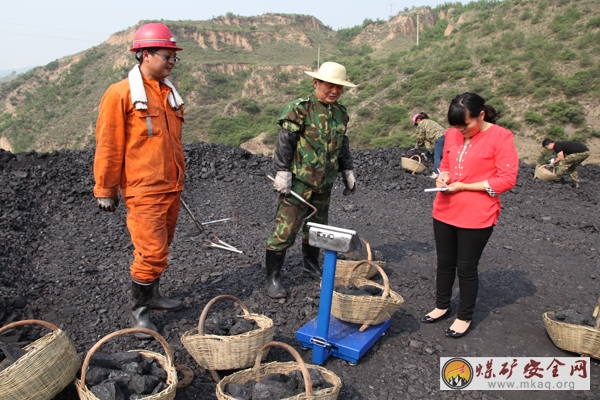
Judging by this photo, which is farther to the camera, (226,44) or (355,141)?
(226,44)

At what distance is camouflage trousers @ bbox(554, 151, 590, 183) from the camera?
10.1 metres

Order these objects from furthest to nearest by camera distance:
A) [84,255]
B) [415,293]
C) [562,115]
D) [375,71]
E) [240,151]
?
[375,71], [562,115], [240,151], [84,255], [415,293]

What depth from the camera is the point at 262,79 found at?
183ft

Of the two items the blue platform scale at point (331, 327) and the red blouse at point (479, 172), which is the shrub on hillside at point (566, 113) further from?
the blue platform scale at point (331, 327)

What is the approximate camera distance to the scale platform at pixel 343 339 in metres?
3.01

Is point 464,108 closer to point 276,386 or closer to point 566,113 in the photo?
point 276,386

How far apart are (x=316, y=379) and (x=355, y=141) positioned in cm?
2473

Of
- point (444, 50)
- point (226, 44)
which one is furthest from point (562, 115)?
point (226, 44)

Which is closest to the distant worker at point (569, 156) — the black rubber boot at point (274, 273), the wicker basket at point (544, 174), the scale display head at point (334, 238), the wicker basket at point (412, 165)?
the wicker basket at point (544, 174)

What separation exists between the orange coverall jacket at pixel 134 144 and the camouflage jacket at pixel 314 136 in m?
0.92

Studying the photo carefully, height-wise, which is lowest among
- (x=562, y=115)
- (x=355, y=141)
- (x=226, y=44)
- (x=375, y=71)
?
(x=355, y=141)

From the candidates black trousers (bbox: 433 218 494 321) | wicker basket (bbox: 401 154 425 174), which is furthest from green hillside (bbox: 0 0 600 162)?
black trousers (bbox: 433 218 494 321)

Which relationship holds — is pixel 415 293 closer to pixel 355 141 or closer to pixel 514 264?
pixel 514 264

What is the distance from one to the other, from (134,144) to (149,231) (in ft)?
1.94
